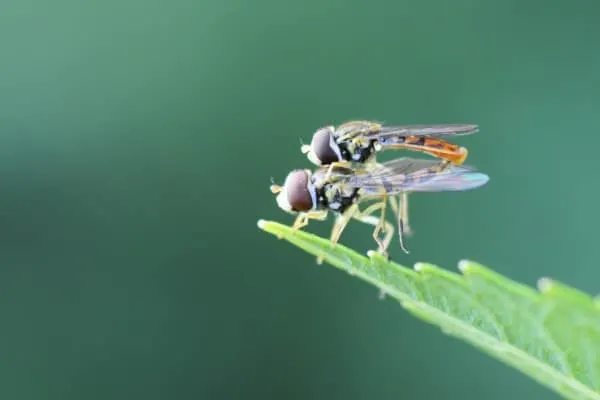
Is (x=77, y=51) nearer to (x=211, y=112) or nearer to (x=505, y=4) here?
(x=211, y=112)

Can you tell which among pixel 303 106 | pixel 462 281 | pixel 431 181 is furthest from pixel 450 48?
pixel 462 281

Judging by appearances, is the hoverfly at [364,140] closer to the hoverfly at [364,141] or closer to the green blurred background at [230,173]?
the hoverfly at [364,141]

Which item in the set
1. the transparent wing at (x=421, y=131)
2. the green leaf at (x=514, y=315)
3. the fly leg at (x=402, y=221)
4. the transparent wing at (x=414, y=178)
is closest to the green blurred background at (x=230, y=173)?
the transparent wing at (x=421, y=131)

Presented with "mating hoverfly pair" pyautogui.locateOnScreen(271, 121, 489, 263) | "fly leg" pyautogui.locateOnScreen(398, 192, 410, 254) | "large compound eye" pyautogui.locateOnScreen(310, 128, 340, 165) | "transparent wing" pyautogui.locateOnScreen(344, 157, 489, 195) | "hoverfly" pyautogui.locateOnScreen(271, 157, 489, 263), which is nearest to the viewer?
"transparent wing" pyautogui.locateOnScreen(344, 157, 489, 195)

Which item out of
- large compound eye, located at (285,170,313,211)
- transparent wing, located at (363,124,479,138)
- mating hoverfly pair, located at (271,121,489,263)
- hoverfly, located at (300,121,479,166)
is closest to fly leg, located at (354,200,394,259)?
mating hoverfly pair, located at (271,121,489,263)

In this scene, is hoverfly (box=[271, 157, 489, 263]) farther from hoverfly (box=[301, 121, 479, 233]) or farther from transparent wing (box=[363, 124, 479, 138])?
transparent wing (box=[363, 124, 479, 138])

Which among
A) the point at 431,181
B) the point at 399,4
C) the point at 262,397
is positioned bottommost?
the point at 262,397
